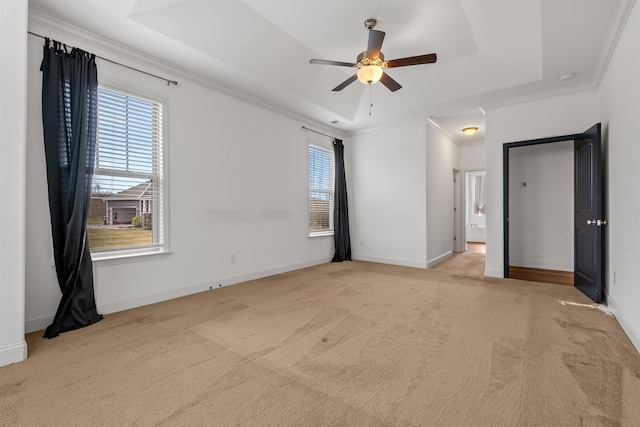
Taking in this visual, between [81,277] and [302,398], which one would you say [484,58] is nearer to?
[302,398]

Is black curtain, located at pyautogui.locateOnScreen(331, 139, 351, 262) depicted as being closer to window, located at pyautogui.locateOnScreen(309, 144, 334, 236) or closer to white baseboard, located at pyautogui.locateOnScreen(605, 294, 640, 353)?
window, located at pyautogui.locateOnScreen(309, 144, 334, 236)

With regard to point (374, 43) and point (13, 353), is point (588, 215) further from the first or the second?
point (13, 353)

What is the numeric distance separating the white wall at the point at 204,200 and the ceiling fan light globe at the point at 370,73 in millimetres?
2004

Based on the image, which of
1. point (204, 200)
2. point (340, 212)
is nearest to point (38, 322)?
point (204, 200)

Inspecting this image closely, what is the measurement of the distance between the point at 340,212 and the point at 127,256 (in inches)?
153

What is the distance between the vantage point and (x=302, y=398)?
170 centimetres

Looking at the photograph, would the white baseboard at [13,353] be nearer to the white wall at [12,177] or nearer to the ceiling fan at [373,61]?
the white wall at [12,177]

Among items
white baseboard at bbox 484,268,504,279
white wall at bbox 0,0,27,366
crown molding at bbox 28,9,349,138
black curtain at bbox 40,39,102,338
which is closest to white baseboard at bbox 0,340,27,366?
white wall at bbox 0,0,27,366

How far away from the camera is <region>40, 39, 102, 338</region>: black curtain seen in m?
2.67

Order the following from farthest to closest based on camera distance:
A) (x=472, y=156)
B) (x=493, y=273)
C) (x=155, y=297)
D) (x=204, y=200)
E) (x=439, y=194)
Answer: (x=472, y=156)
(x=439, y=194)
(x=493, y=273)
(x=204, y=200)
(x=155, y=297)

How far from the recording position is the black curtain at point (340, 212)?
20.1 ft

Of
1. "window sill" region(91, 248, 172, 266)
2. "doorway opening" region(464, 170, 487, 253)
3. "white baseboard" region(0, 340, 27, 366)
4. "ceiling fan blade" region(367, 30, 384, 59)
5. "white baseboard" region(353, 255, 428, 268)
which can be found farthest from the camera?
"doorway opening" region(464, 170, 487, 253)

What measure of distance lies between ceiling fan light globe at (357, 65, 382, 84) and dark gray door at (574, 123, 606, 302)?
2.65 metres

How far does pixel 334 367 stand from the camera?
2.03 m
